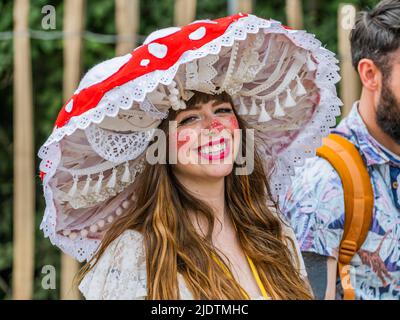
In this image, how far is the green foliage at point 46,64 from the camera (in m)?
4.34

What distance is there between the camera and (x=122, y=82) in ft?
6.18

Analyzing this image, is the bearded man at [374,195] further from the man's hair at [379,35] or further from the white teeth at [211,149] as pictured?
the white teeth at [211,149]

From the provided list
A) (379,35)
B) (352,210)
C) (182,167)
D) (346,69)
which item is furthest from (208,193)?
(346,69)

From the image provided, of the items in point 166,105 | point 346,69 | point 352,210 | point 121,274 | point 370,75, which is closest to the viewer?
point 121,274

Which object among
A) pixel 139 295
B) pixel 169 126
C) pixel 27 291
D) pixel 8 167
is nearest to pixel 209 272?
pixel 139 295

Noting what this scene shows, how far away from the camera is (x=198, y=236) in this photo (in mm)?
2047

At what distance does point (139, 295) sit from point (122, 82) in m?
0.46

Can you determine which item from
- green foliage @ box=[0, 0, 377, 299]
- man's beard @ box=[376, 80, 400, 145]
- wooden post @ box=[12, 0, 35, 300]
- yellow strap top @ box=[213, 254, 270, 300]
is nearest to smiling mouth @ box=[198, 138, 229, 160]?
yellow strap top @ box=[213, 254, 270, 300]

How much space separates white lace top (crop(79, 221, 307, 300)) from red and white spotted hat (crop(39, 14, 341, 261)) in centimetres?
18

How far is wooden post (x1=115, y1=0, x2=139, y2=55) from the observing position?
365 cm

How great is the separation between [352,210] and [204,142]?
669 millimetres

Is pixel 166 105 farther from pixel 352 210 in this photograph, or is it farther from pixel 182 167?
pixel 352 210

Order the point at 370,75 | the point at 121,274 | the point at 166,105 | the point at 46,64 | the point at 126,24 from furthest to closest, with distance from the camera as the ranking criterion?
1. the point at 46,64
2. the point at 126,24
3. the point at 370,75
4. the point at 166,105
5. the point at 121,274

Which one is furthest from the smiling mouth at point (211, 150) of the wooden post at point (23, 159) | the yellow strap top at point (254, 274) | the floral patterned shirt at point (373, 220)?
the wooden post at point (23, 159)
